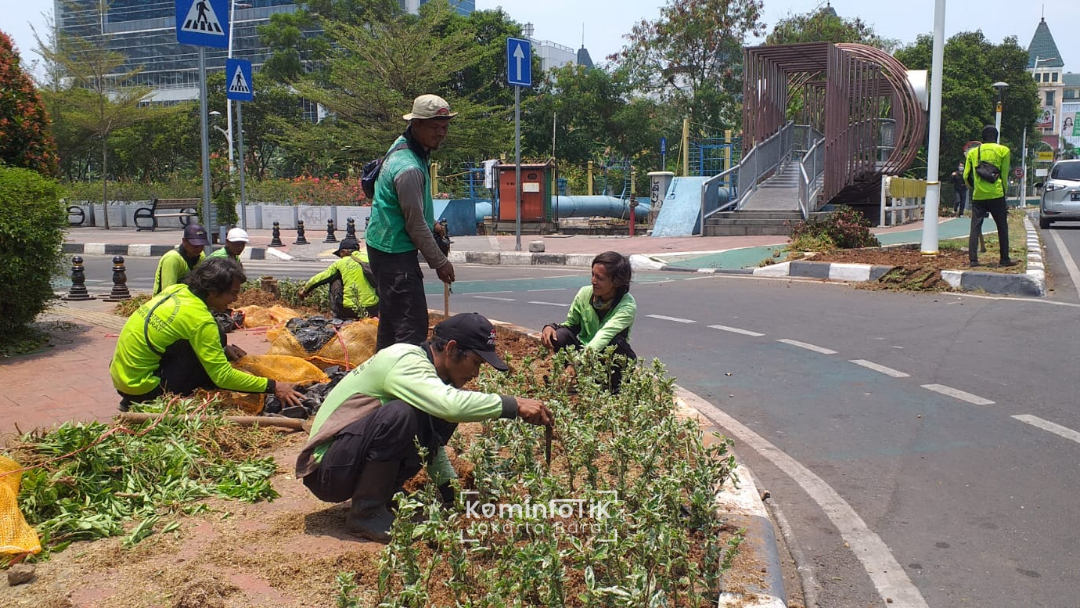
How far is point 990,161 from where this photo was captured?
11508 millimetres

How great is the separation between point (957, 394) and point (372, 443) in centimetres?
441

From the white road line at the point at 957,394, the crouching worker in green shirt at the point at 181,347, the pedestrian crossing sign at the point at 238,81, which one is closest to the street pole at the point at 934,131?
the white road line at the point at 957,394

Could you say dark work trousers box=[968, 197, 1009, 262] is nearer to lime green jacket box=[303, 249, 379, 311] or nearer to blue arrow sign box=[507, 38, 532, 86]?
lime green jacket box=[303, 249, 379, 311]

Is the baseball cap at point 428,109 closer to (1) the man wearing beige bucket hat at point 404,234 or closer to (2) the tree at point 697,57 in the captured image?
(1) the man wearing beige bucket hat at point 404,234

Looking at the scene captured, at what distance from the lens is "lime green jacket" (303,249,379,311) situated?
7.84 metres

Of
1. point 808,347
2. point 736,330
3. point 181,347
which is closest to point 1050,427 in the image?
point 808,347

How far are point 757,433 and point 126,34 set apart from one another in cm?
12379

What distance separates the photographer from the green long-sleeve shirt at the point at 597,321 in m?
5.27

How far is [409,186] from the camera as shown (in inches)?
190

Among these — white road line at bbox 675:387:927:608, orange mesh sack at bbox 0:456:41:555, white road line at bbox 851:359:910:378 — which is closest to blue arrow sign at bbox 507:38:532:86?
white road line at bbox 851:359:910:378

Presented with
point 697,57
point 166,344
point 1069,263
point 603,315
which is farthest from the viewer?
point 697,57

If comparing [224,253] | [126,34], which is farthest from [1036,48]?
[224,253]

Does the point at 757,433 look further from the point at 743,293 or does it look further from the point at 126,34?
the point at 126,34

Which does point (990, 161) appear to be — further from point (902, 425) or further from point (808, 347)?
point (902, 425)
